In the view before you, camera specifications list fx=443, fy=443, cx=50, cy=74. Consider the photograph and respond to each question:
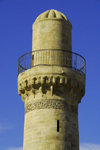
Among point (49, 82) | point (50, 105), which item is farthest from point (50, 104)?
point (49, 82)

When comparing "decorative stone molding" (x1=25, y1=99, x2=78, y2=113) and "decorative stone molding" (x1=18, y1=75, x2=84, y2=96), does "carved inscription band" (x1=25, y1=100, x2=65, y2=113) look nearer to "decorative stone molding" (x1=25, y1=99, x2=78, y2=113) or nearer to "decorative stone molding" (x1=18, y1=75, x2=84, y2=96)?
"decorative stone molding" (x1=25, y1=99, x2=78, y2=113)

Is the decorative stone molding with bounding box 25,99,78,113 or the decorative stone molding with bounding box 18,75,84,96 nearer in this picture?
the decorative stone molding with bounding box 25,99,78,113

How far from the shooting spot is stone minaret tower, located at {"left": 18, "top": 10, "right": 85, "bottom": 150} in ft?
71.1

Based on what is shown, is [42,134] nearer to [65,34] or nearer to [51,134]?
[51,134]

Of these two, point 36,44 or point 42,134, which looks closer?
point 42,134

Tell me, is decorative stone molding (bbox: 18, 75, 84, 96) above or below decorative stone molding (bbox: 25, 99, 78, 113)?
above

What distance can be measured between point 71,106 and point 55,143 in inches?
91.1

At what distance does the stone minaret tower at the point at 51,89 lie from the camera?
21.7 metres

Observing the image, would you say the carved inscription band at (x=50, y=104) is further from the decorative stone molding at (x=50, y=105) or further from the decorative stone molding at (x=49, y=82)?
the decorative stone molding at (x=49, y=82)

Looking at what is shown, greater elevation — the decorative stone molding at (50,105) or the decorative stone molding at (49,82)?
the decorative stone molding at (49,82)

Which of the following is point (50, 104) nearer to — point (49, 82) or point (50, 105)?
point (50, 105)

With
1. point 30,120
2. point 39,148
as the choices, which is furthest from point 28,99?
point 39,148

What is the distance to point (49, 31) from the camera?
23.6m

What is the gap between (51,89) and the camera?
2234 centimetres
